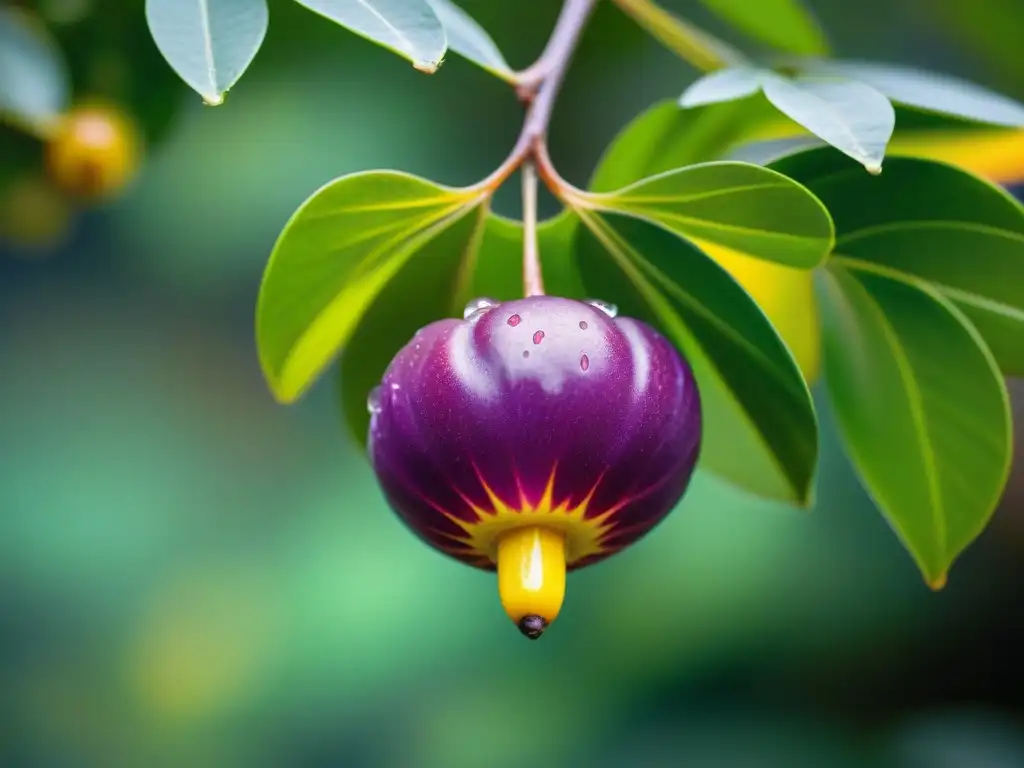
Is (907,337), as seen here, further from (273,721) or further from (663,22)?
(273,721)

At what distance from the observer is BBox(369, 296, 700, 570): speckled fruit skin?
0.46 m

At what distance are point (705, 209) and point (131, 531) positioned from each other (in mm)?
1328

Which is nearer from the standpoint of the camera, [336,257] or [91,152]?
[336,257]

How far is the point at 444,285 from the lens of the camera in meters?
0.59

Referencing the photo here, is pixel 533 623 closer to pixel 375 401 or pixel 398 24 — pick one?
pixel 375 401

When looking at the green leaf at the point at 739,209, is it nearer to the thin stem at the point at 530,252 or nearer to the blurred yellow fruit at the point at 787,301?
the thin stem at the point at 530,252

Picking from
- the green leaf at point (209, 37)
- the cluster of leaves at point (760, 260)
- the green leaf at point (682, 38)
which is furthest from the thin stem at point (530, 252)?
the green leaf at point (682, 38)

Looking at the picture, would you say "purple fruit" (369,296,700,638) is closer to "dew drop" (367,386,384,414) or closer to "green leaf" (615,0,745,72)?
"dew drop" (367,386,384,414)

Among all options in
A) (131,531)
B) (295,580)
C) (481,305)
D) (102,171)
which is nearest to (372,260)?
(481,305)

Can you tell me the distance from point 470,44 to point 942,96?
21 cm

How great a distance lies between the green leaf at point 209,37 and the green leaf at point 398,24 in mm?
27

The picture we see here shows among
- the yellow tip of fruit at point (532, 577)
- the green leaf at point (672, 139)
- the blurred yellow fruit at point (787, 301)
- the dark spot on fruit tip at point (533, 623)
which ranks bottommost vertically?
the dark spot on fruit tip at point (533, 623)

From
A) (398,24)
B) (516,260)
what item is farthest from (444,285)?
(398,24)

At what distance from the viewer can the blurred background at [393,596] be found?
1.52m
